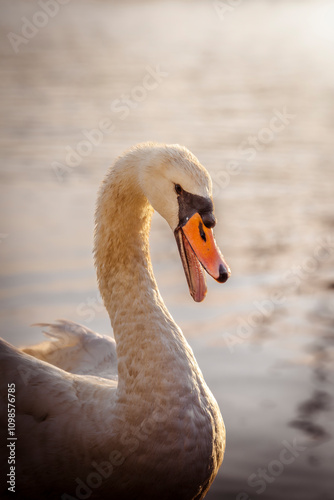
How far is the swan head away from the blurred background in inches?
61.5

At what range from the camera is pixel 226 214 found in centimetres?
877

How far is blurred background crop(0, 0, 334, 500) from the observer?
4930 millimetres

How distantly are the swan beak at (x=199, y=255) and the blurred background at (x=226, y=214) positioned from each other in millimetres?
1464

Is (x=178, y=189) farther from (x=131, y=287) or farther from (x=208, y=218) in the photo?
(x=131, y=287)

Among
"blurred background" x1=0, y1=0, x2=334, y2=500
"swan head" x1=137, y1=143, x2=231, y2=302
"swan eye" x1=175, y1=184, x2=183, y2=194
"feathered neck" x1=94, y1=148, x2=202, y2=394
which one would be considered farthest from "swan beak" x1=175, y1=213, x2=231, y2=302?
"blurred background" x1=0, y1=0, x2=334, y2=500

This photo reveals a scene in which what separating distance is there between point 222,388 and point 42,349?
1.39 meters

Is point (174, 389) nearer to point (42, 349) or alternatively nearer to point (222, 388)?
point (42, 349)

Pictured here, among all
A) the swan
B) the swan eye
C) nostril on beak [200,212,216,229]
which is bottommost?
the swan

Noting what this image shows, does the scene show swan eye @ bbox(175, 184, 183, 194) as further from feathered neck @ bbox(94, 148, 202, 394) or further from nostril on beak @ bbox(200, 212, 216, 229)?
feathered neck @ bbox(94, 148, 202, 394)

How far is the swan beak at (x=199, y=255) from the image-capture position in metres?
3.22

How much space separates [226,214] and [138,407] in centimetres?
559

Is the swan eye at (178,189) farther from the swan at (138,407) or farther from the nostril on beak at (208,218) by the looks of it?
the nostril on beak at (208,218)

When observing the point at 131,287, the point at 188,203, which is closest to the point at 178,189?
the point at 188,203

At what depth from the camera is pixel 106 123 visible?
13.1 meters
